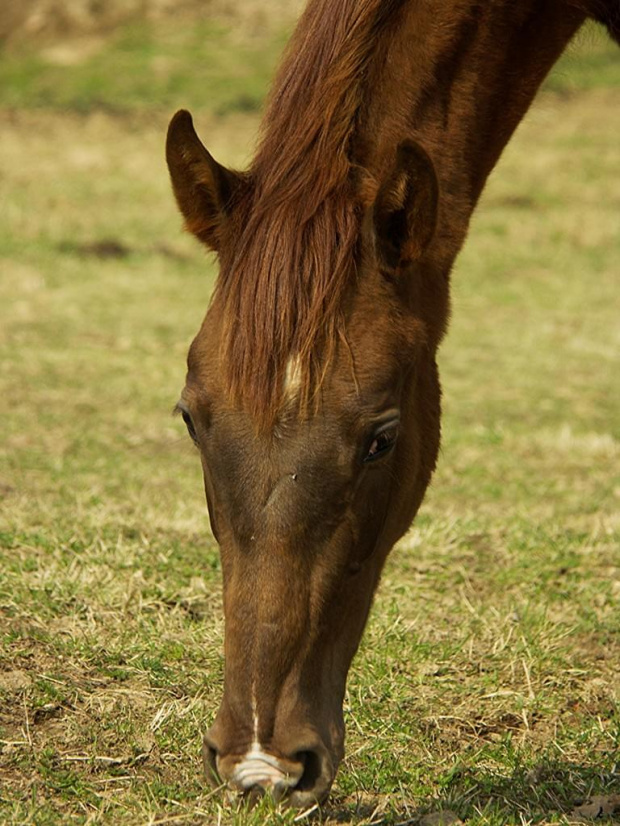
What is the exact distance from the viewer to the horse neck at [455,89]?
3463mm

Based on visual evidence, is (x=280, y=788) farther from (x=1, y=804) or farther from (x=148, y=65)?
(x=148, y=65)

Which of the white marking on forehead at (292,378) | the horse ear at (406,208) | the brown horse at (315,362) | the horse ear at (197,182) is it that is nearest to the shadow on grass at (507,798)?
the brown horse at (315,362)

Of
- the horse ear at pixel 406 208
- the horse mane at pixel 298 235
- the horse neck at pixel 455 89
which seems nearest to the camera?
the horse mane at pixel 298 235

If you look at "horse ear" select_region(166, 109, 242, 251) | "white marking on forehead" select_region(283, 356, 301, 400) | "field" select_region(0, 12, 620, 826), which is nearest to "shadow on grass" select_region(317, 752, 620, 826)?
"field" select_region(0, 12, 620, 826)

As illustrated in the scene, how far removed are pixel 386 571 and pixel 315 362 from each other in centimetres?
229

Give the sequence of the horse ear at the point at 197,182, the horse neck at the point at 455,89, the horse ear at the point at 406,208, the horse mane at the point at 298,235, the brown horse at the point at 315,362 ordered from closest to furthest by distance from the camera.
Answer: the brown horse at the point at 315,362
the horse mane at the point at 298,235
the horse ear at the point at 406,208
the horse ear at the point at 197,182
the horse neck at the point at 455,89

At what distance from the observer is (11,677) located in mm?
3836

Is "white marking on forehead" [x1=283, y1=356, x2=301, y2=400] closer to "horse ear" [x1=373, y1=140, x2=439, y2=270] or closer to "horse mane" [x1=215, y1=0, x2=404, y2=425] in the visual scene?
"horse mane" [x1=215, y1=0, x2=404, y2=425]

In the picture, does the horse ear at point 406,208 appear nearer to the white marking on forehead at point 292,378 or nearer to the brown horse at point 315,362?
the brown horse at point 315,362

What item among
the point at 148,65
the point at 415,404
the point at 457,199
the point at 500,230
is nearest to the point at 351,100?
the point at 457,199

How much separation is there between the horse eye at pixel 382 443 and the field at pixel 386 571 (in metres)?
0.89

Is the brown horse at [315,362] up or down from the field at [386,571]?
up

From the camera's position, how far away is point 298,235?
9.85 feet

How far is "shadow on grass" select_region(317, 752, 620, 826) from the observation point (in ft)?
10.6
